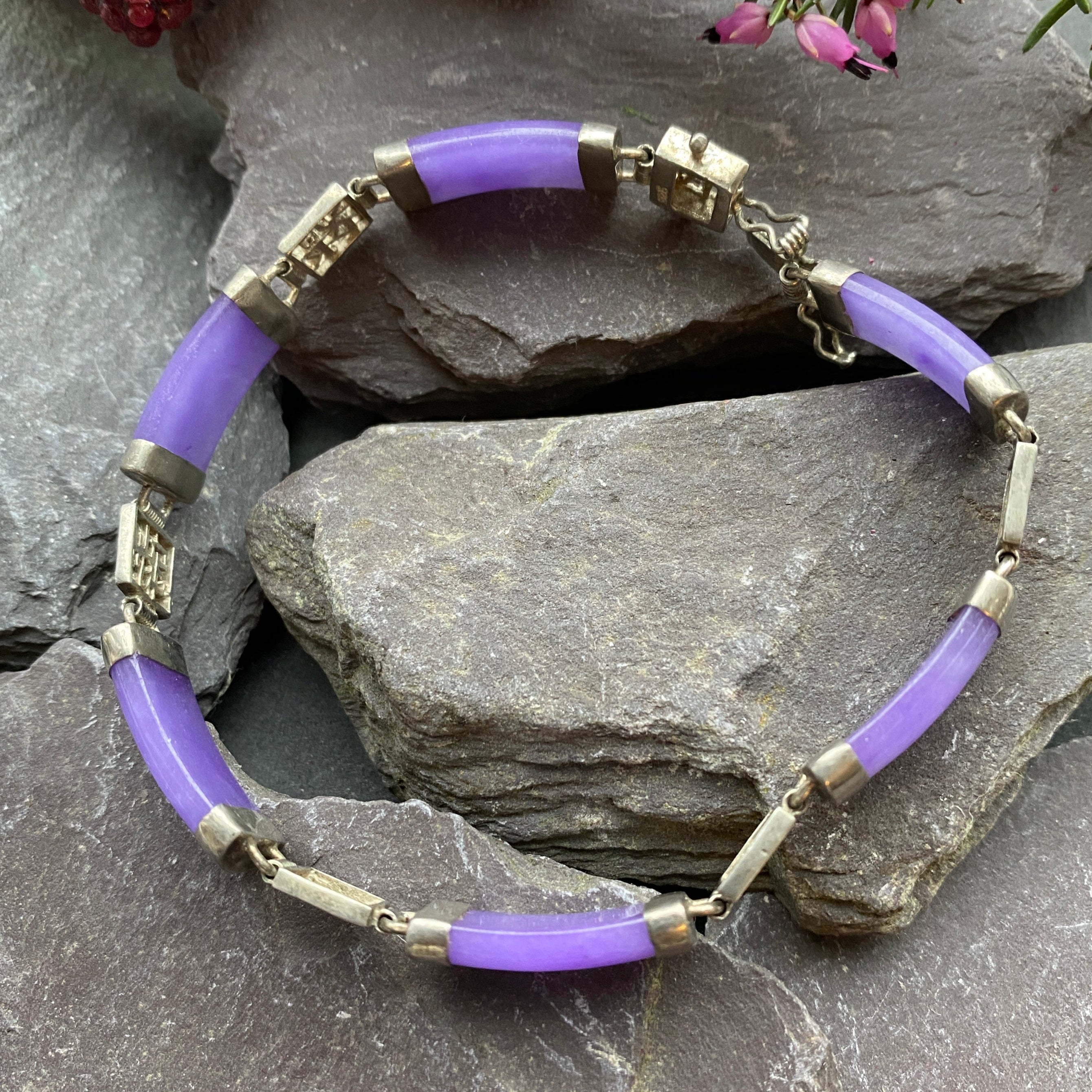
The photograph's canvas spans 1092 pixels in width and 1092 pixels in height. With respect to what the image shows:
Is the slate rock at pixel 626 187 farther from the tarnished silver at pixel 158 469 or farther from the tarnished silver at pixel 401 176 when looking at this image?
the tarnished silver at pixel 158 469

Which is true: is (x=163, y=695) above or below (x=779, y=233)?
below

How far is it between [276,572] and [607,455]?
373mm

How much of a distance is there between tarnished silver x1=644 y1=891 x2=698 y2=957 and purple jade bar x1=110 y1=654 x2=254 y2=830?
15.3 inches

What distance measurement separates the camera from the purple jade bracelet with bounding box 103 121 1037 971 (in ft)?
2.72

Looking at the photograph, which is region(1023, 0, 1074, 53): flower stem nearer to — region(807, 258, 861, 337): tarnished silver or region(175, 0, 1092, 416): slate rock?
region(175, 0, 1092, 416): slate rock

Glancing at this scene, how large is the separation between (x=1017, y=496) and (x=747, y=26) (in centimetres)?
53

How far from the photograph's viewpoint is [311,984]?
89 cm

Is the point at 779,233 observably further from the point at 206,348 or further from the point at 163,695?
the point at 163,695

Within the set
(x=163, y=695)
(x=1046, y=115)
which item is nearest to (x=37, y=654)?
(x=163, y=695)

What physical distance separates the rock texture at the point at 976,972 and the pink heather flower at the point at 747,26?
2.68ft

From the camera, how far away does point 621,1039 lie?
855 millimetres

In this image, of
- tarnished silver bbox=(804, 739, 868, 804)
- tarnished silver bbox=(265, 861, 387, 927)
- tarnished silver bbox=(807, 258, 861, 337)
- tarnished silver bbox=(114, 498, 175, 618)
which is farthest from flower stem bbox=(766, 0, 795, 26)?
tarnished silver bbox=(265, 861, 387, 927)

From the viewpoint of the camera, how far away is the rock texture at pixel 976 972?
35.3 inches

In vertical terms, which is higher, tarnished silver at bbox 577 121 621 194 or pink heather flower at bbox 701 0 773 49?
→ pink heather flower at bbox 701 0 773 49
